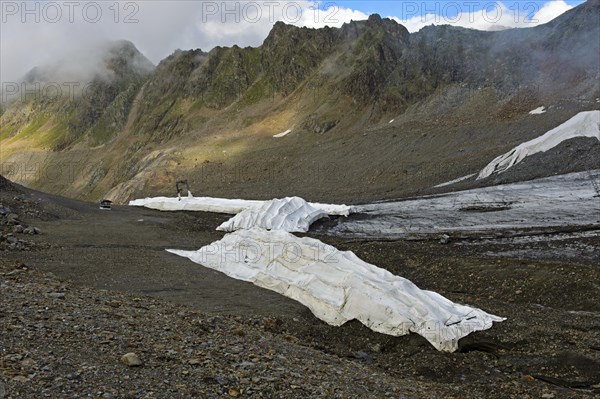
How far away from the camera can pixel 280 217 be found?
78.1 ft

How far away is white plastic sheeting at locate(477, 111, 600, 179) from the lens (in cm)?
2988

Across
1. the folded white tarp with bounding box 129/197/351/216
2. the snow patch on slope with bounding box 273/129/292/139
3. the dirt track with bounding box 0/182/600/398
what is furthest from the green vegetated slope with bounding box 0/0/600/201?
the dirt track with bounding box 0/182/600/398

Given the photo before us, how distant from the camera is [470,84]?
56094 millimetres

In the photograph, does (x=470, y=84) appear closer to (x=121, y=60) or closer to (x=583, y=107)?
(x=583, y=107)

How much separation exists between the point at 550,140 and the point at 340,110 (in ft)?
124

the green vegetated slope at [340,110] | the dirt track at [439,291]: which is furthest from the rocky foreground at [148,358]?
the green vegetated slope at [340,110]

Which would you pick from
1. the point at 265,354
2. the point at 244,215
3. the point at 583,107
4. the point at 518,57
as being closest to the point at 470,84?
the point at 518,57

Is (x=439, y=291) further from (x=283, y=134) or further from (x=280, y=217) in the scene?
(x=283, y=134)

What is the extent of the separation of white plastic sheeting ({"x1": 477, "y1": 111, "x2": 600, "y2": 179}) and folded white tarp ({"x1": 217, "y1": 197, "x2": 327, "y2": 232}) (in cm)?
1153

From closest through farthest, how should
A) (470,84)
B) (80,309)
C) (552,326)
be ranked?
1. (80,309)
2. (552,326)
3. (470,84)

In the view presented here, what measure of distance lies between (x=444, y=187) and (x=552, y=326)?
20.2 metres

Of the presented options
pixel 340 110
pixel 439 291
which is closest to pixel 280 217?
pixel 439 291

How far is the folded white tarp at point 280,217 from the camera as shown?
2334 cm

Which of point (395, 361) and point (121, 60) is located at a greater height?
point (121, 60)
